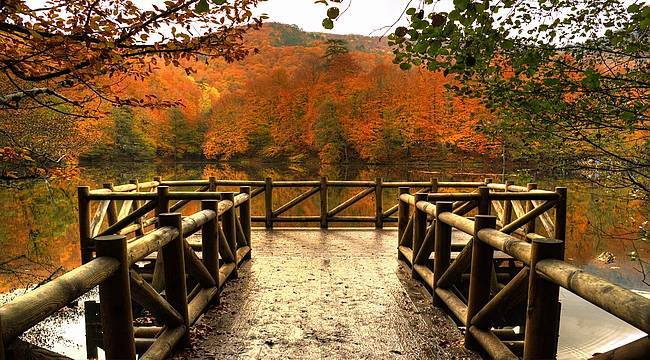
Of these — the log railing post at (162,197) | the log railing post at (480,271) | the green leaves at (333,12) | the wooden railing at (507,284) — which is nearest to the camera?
the wooden railing at (507,284)

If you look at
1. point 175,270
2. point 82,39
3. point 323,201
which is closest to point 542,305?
point 175,270

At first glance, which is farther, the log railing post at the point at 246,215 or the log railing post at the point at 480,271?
the log railing post at the point at 246,215

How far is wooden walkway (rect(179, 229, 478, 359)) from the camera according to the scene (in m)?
3.91

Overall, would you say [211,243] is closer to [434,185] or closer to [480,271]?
[480,271]

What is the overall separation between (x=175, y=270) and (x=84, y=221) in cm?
440

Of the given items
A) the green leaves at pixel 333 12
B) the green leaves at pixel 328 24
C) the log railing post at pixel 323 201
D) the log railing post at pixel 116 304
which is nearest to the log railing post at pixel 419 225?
the green leaves at pixel 328 24

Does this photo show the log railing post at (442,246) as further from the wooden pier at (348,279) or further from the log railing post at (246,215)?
the log railing post at (246,215)

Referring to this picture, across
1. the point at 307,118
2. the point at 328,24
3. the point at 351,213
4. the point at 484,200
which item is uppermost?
the point at 307,118

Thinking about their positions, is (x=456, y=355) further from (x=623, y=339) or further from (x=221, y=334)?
(x=623, y=339)

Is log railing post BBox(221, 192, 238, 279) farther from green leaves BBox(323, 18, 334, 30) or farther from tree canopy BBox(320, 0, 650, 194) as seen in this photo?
green leaves BBox(323, 18, 334, 30)

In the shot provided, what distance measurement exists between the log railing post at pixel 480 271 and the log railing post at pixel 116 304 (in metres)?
2.74

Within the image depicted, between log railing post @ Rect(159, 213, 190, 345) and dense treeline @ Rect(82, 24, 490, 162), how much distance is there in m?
38.1

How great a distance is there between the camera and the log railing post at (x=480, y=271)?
3814 mm

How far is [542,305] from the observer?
9.09 ft
